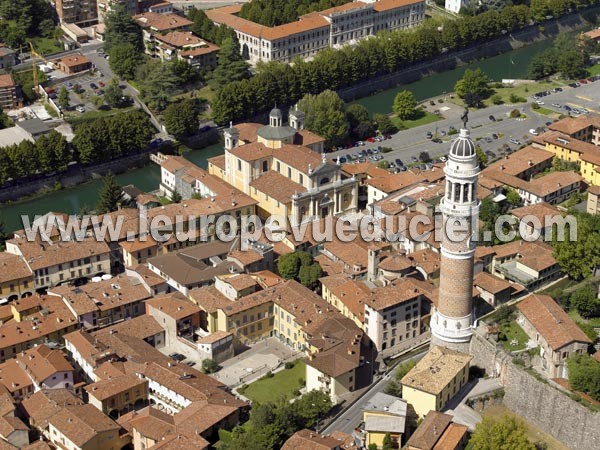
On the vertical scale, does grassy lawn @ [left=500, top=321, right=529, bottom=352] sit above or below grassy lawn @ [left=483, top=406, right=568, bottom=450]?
above

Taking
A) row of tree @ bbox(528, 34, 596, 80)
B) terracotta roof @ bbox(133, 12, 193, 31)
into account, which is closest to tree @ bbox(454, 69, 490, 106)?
row of tree @ bbox(528, 34, 596, 80)

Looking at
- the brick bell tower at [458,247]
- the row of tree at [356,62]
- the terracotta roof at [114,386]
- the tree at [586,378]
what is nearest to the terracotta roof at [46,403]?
the terracotta roof at [114,386]

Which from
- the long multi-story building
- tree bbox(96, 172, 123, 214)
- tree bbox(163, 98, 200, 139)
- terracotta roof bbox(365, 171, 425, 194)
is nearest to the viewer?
terracotta roof bbox(365, 171, 425, 194)

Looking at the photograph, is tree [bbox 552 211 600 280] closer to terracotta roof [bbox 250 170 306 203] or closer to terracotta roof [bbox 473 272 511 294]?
terracotta roof [bbox 473 272 511 294]

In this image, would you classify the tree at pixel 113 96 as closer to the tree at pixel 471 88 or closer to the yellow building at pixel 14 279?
the yellow building at pixel 14 279

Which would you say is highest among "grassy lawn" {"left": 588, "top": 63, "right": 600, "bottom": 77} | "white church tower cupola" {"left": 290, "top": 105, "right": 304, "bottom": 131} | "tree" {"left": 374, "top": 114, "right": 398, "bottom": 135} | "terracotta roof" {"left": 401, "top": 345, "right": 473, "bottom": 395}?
"white church tower cupola" {"left": 290, "top": 105, "right": 304, "bottom": 131}

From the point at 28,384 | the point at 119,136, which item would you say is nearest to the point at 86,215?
the point at 119,136

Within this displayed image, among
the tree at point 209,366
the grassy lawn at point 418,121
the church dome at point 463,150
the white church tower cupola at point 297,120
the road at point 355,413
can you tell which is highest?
the church dome at point 463,150

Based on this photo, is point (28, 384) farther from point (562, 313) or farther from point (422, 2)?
point (422, 2)
